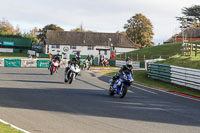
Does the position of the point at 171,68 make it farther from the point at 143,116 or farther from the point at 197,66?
the point at 143,116

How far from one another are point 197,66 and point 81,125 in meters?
17.0

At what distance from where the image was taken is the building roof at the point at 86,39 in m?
89.8

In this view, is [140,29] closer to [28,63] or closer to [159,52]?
[159,52]

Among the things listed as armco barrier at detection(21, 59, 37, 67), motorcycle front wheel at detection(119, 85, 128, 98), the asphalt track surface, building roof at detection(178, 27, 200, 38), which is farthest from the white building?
the asphalt track surface

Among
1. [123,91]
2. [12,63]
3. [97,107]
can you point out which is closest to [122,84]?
[123,91]

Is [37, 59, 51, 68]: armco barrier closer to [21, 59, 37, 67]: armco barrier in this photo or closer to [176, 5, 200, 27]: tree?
[21, 59, 37, 67]: armco barrier

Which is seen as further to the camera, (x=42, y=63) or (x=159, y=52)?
(x=159, y=52)

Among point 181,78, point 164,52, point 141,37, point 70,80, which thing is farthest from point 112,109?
point 141,37

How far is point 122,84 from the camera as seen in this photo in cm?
1377

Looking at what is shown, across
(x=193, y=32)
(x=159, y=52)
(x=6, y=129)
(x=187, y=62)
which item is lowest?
(x=6, y=129)

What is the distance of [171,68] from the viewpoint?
75.2 feet

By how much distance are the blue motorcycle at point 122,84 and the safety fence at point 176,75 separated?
6.74m

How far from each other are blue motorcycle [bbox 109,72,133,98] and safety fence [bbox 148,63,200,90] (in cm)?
674

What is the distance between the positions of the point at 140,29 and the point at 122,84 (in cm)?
8311
